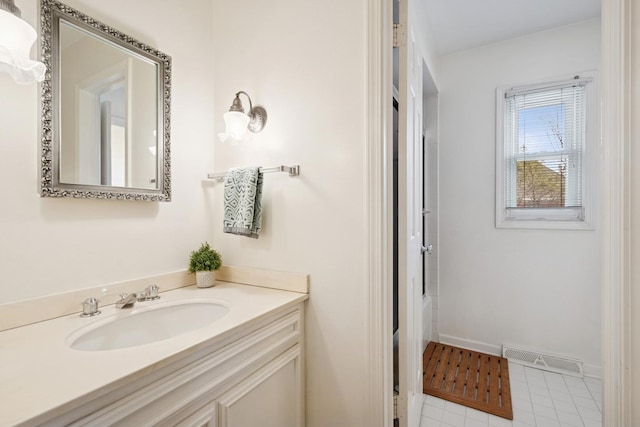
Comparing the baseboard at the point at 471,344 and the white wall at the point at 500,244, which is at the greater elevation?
the white wall at the point at 500,244

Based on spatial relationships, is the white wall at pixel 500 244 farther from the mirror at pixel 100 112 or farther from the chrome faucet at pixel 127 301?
the chrome faucet at pixel 127 301

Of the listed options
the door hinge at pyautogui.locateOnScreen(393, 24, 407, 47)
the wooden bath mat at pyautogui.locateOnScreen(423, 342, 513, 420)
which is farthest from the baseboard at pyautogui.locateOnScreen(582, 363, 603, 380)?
the door hinge at pyautogui.locateOnScreen(393, 24, 407, 47)

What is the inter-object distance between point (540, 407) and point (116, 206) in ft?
8.26

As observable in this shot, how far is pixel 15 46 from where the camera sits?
Result: 2.64 ft

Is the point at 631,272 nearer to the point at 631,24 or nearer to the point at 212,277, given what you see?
the point at 631,24

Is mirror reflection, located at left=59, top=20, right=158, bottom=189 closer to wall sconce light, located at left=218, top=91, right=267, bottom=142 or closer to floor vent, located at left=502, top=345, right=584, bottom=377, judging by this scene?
wall sconce light, located at left=218, top=91, right=267, bottom=142

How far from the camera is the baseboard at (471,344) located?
2412 millimetres

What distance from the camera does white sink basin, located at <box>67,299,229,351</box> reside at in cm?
97

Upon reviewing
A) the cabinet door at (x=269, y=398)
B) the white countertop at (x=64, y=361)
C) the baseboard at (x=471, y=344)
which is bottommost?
the baseboard at (x=471, y=344)

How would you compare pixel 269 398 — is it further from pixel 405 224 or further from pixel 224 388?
pixel 405 224

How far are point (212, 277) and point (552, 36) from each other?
2902 mm

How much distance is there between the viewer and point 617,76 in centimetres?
90

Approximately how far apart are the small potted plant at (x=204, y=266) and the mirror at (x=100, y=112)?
0.31 meters

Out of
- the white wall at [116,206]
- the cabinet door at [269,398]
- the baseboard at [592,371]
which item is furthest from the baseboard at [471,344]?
the white wall at [116,206]
